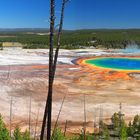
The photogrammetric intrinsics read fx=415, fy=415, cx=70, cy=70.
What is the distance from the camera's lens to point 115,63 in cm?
3133

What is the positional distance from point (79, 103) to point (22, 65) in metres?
12.1

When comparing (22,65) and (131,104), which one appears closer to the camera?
(131,104)

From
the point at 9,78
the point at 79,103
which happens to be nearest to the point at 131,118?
the point at 79,103

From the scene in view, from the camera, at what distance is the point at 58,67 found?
26359 mm

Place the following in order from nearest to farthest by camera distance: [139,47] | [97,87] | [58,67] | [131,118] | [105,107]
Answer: [131,118]
[105,107]
[97,87]
[58,67]
[139,47]

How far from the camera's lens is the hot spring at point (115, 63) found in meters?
28.6

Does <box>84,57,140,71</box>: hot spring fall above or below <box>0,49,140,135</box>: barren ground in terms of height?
above

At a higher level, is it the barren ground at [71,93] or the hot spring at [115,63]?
the hot spring at [115,63]

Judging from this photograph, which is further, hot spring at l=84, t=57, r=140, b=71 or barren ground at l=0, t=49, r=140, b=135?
hot spring at l=84, t=57, r=140, b=71

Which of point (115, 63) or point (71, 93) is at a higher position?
point (115, 63)

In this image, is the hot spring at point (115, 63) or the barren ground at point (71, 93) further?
the hot spring at point (115, 63)

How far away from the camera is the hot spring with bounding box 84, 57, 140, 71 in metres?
28.6

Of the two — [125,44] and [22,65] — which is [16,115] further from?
[125,44]

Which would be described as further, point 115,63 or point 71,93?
point 115,63
